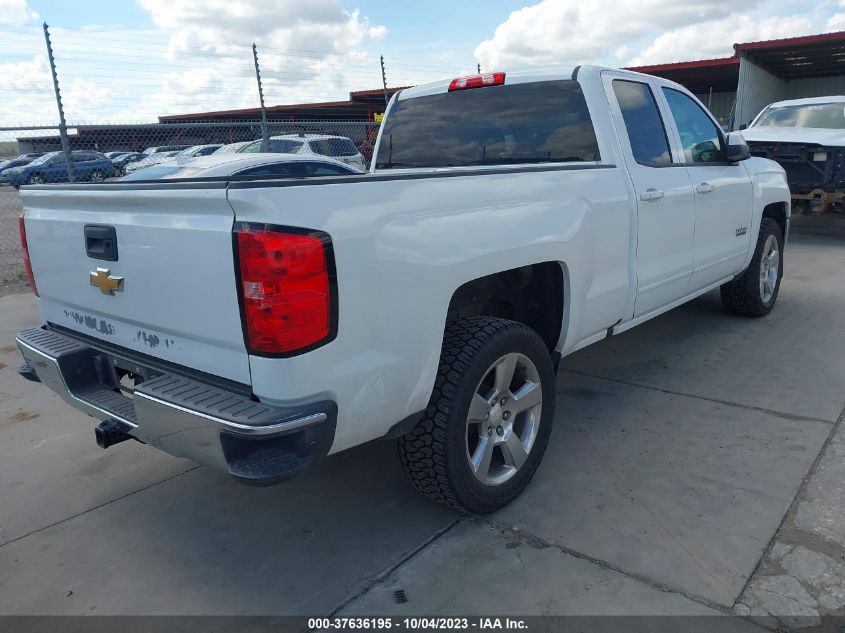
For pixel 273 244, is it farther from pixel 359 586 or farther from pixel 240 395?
pixel 359 586

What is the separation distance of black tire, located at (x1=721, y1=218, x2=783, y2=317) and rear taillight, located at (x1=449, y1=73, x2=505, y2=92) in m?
2.75

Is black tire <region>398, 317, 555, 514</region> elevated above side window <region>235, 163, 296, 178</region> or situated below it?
below

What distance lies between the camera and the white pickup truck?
6.95 ft

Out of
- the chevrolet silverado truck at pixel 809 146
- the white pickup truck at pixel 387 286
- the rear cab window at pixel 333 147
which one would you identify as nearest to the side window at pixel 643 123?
the white pickup truck at pixel 387 286

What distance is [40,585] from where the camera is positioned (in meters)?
2.67

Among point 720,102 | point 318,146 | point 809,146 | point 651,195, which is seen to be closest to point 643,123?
point 651,195

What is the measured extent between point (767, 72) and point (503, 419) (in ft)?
72.6

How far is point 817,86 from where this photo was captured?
80.8ft

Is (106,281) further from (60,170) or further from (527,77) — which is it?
(60,170)

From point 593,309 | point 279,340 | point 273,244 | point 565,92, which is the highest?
point 565,92

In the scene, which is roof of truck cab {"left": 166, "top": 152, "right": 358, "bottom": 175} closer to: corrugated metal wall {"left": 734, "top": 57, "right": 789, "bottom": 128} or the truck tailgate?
the truck tailgate

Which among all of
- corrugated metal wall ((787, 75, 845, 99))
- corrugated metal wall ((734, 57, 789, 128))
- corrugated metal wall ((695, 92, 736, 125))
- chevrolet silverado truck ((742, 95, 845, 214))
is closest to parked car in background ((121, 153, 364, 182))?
chevrolet silverado truck ((742, 95, 845, 214))

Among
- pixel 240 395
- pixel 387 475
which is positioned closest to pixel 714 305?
pixel 387 475

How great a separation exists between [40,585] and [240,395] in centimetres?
129
